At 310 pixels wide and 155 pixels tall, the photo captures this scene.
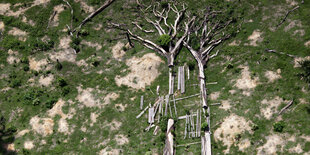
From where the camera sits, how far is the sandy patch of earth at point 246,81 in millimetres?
29000

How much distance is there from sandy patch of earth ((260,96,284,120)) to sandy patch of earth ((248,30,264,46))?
9.43 meters

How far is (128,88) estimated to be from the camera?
3250 centimetres

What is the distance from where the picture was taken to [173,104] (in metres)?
30.6

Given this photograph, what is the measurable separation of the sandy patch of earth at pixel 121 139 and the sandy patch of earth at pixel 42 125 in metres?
9.25

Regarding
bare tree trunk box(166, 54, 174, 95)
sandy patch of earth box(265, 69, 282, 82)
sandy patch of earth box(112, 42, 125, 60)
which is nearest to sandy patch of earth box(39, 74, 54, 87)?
sandy patch of earth box(112, 42, 125, 60)

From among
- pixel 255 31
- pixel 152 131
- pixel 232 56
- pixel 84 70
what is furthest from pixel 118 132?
pixel 255 31

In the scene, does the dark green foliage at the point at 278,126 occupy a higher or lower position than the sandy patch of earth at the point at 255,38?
lower

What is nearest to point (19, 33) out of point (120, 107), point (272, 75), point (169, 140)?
point (120, 107)

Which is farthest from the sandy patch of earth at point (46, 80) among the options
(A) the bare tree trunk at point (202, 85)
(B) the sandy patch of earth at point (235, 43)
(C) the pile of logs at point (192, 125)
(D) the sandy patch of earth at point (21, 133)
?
(B) the sandy patch of earth at point (235, 43)

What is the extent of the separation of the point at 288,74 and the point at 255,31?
878 centimetres

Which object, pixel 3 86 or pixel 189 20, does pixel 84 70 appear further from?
pixel 189 20

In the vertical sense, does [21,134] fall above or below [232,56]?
below

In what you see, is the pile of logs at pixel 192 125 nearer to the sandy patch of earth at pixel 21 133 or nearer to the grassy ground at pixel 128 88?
the grassy ground at pixel 128 88

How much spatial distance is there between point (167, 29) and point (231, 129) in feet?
63.6
